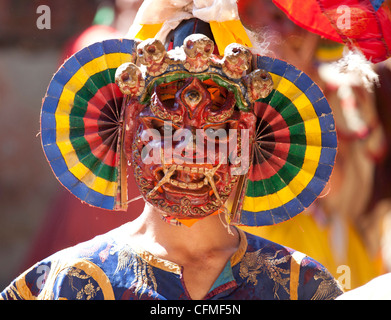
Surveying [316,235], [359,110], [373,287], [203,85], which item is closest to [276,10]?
[359,110]

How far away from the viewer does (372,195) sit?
190 inches

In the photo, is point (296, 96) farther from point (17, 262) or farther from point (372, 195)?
point (17, 262)

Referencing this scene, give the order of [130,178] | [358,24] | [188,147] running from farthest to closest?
[130,178] → [358,24] → [188,147]

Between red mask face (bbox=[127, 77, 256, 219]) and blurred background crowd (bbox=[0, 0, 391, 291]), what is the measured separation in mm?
488

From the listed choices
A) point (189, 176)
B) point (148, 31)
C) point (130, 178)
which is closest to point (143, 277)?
point (189, 176)

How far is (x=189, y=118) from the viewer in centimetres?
269

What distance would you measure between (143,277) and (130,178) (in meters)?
1.42

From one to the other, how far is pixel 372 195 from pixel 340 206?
0.87 feet

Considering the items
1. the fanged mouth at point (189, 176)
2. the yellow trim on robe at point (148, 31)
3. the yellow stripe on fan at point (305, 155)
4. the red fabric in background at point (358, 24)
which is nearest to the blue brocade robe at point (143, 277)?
the yellow stripe on fan at point (305, 155)

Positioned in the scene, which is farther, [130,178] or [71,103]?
[130,178]

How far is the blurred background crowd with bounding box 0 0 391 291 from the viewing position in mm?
4164

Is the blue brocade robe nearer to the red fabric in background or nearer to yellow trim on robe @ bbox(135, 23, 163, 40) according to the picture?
yellow trim on robe @ bbox(135, 23, 163, 40)

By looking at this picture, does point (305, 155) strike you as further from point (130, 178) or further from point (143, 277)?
point (130, 178)

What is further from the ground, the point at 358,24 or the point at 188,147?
the point at 358,24
